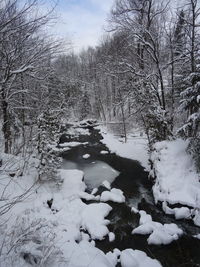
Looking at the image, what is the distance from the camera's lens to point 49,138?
29.2 feet

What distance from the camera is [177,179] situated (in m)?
7.81

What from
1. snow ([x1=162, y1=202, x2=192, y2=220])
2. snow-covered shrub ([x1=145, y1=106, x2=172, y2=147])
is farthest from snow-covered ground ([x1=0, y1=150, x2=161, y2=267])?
snow-covered shrub ([x1=145, y1=106, x2=172, y2=147])

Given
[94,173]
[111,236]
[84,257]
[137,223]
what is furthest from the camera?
[94,173]

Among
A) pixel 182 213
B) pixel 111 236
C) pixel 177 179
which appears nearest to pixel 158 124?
pixel 177 179

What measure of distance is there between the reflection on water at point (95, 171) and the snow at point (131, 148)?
1905mm

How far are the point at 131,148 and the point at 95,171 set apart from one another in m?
4.02

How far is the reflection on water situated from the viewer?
10250mm

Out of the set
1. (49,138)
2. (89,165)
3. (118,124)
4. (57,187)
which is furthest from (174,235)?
(118,124)

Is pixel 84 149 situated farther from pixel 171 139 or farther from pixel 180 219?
pixel 180 219

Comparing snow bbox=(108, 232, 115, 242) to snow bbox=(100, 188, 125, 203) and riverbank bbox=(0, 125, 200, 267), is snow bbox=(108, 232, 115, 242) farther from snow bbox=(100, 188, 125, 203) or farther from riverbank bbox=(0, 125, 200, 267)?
snow bbox=(100, 188, 125, 203)

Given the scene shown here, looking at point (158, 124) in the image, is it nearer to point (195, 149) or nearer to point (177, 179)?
point (195, 149)

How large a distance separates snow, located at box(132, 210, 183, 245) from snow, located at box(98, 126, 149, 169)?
5.42 meters

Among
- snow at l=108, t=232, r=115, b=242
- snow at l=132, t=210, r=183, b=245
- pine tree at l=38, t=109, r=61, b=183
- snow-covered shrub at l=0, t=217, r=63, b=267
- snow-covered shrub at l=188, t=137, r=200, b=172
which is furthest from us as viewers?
pine tree at l=38, t=109, r=61, b=183

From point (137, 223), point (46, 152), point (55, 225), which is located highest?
point (46, 152)
